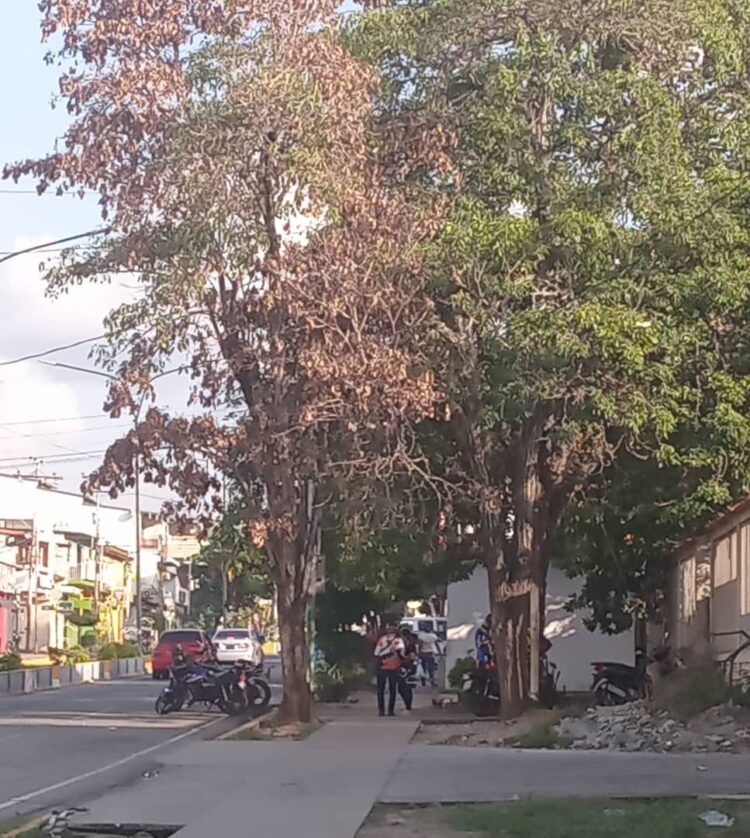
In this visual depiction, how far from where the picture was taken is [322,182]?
22.6 m

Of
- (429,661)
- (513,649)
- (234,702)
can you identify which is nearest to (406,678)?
(234,702)

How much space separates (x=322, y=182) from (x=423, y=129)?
2243 mm

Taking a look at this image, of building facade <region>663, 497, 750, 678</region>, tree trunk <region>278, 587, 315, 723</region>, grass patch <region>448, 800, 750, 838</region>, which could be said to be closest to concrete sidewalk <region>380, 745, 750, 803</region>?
grass patch <region>448, 800, 750, 838</region>

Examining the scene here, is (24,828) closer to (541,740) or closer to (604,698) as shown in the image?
(541,740)

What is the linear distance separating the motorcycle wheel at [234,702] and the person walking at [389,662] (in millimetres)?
2962

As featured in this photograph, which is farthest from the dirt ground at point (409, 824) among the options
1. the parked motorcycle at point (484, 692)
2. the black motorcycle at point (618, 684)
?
the black motorcycle at point (618, 684)

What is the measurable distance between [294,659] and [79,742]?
12.1ft

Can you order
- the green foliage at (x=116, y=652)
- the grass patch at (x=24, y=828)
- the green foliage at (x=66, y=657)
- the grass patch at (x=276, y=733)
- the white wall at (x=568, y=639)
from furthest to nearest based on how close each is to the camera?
the green foliage at (x=116, y=652) < the green foliage at (x=66, y=657) < the white wall at (x=568, y=639) < the grass patch at (x=276, y=733) < the grass patch at (x=24, y=828)

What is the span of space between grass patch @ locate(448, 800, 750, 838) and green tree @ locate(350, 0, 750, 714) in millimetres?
8685

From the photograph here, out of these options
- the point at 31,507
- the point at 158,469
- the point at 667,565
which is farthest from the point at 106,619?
the point at 158,469

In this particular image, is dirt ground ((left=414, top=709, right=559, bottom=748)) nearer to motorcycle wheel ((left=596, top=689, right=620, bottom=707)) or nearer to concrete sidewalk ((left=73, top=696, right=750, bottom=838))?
concrete sidewalk ((left=73, top=696, right=750, bottom=838))

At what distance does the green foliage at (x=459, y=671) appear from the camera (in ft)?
111

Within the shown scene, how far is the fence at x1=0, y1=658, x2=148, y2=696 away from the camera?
45.2m

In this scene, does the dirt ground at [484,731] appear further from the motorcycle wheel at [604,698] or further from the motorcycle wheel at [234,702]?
the motorcycle wheel at [234,702]
